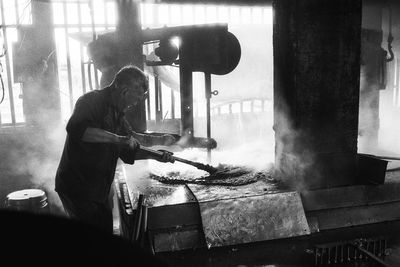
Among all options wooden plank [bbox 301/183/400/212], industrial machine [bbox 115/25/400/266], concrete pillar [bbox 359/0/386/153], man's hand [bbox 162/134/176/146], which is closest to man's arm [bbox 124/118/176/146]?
man's hand [bbox 162/134/176/146]

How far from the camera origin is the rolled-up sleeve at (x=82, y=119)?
3705 mm

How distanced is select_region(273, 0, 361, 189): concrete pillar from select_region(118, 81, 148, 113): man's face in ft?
4.94

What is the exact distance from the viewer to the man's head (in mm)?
3928

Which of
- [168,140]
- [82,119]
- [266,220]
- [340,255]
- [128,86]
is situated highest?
[128,86]

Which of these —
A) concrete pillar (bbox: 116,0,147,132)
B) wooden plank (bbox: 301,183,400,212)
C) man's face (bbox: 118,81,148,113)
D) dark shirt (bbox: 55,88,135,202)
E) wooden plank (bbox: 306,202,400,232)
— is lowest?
wooden plank (bbox: 306,202,400,232)

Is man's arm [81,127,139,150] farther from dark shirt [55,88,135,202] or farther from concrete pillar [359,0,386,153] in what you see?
concrete pillar [359,0,386,153]

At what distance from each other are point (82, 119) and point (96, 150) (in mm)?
379

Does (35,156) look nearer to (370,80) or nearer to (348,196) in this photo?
(348,196)

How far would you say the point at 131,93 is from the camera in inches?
157

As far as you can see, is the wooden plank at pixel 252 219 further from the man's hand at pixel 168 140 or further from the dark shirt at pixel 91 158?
the man's hand at pixel 168 140

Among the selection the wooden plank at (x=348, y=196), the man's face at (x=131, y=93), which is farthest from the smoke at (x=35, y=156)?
the wooden plank at (x=348, y=196)

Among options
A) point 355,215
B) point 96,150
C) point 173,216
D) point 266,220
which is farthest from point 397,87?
point 96,150

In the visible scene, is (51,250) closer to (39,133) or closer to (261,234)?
(261,234)

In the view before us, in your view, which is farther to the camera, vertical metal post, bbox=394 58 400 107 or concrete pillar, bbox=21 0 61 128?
vertical metal post, bbox=394 58 400 107
